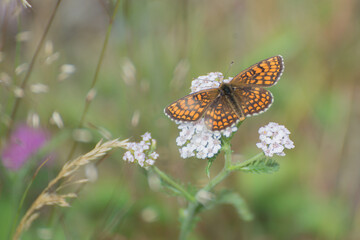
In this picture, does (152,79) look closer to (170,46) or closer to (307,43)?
(170,46)

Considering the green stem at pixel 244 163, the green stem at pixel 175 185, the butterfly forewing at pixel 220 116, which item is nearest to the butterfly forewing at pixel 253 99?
the butterfly forewing at pixel 220 116

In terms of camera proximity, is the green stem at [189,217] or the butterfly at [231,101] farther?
the green stem at [189,217]

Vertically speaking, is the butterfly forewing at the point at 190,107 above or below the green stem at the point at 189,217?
above

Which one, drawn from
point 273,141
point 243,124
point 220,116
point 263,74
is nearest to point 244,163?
point 273,141

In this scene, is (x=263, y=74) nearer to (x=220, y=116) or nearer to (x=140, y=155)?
(x=220, y=116)

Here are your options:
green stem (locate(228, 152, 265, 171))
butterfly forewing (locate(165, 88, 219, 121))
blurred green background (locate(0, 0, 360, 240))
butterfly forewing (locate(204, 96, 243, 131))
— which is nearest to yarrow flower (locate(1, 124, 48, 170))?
blurred green background (locate(0, 0, 360, 240))

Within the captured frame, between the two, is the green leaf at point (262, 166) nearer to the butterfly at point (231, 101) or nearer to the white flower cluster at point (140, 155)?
the butterfly at point (231, 101)
